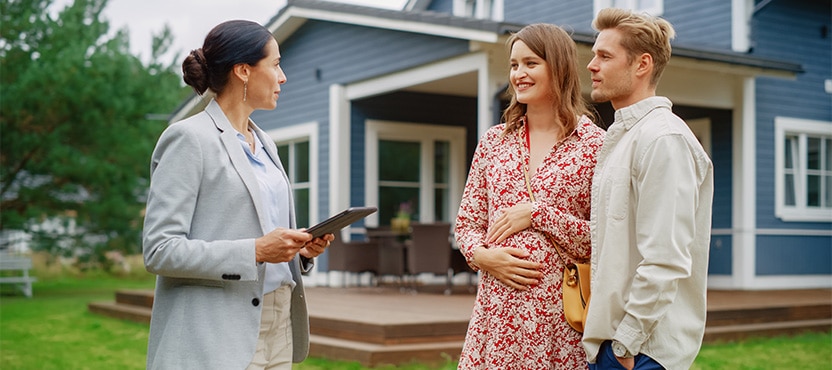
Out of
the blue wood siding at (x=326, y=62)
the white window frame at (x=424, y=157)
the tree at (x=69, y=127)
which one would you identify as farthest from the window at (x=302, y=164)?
the tree at (x=69, y=127)

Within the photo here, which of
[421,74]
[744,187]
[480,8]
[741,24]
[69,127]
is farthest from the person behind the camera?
[69,127]

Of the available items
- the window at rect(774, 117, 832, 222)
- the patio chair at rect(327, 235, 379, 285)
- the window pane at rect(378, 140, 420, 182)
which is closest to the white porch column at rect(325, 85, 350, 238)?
the window pane at rect(378, 140, 420, 182)

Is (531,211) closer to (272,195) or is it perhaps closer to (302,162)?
(272,195)

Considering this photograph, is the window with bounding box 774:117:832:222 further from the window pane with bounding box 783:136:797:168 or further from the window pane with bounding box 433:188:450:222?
the window pane with bounding box 433:188:450:222

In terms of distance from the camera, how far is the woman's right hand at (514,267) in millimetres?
2422

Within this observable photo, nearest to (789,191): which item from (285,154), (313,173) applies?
(313,173)

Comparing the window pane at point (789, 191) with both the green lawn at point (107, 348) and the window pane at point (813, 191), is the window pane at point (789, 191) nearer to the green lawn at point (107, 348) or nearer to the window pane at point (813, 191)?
the window pane at point (813, 191)

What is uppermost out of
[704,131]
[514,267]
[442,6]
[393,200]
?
[442,6]

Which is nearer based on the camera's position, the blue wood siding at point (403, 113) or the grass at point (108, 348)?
the grass at point (108, 348)

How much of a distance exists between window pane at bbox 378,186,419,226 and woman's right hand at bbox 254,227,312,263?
959cm

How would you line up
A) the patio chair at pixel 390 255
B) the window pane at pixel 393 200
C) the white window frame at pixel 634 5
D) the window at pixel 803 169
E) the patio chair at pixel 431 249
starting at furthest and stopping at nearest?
the window pane at pixel 393 200, the white window frame at pixel 634 5, the window at pixel 803 169, the patio chair at pixel 390 255, the patio chair at pixel 431 249

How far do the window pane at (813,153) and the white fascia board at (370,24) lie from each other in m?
5.23

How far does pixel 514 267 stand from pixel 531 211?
0.50ft

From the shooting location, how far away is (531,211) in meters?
2.43
